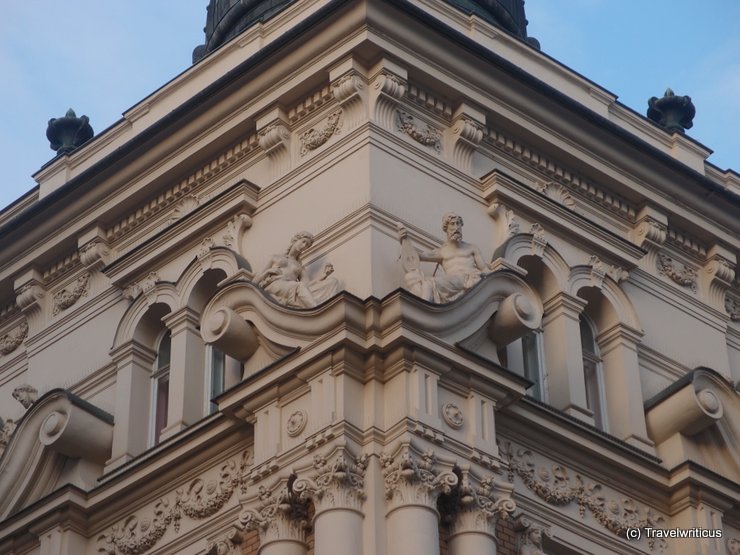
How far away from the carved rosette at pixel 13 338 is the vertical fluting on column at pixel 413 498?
8.75 meters

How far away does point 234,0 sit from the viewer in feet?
115

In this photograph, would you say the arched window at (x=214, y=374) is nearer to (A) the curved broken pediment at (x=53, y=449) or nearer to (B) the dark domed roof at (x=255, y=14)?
(A) the curved broken pediment at (x=53, y=449)

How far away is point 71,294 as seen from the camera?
93.1 feet

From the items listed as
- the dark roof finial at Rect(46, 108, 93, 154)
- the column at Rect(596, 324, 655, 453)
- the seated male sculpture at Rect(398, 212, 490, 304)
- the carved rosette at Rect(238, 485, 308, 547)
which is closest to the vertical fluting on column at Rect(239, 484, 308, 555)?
the carved rosette at Rect(238, 485, 308, 547)

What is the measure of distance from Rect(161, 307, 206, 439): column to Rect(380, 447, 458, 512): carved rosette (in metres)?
3.90

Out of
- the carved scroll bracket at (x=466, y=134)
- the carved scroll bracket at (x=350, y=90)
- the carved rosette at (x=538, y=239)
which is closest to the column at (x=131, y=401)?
the carved scroll bracket at (x=350, y=90)

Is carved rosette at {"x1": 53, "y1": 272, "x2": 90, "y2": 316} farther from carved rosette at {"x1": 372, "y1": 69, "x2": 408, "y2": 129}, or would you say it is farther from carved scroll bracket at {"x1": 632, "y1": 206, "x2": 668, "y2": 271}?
carved scroll bracket at {"x1": 632, "y1": 206, "x2": 668, "y2": 271}

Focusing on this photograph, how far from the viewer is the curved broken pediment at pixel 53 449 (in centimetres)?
2586

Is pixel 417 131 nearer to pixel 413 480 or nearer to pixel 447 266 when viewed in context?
pixel 447 266

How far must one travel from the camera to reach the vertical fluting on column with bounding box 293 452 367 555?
21.4 metres

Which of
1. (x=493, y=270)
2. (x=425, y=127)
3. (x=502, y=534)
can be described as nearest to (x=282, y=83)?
(x=425, y=127)

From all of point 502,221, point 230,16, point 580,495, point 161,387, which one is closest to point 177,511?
point 161,387

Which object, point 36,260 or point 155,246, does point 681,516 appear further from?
point 36,260

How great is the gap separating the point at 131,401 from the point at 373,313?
15.0 ft
